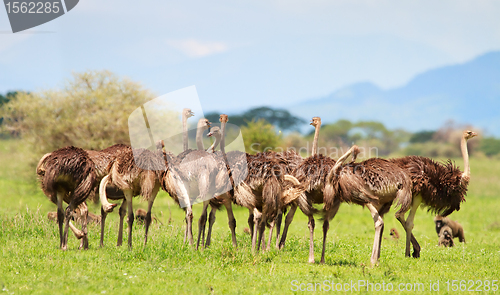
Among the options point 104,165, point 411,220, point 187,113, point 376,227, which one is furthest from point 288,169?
point 104,165

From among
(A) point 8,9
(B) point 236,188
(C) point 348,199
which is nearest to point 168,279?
(B) point 236,188

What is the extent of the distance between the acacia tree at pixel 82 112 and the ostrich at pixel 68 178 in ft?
31.7

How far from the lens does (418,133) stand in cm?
7862

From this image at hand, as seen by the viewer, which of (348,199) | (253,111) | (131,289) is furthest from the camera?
(253,111)

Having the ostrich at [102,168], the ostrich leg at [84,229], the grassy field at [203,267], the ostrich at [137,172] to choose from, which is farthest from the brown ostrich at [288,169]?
the ostrich leg at [84,229]

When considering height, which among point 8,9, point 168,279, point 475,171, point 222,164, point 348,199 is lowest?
point 475,171

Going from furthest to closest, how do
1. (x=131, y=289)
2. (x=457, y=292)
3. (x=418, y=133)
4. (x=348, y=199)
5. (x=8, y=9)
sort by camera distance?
(x=418, y=133) → (x=8, y=9) → (x=348, y=199) → (x=457, y=292) → (x=131, y=289)

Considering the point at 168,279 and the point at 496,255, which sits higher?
the point at 168,279

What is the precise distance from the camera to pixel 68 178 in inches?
374

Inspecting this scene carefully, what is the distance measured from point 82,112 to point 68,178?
1170 centimetres

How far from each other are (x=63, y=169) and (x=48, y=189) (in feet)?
1.64

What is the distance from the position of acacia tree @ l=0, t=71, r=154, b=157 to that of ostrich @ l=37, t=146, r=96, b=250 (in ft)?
31.7

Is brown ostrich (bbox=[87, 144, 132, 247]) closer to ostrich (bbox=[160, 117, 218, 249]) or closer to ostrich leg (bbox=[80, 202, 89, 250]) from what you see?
ostrich leg (bbox=[80, 202, 89, 250])

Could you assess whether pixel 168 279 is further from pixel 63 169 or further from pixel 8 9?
pixel 8 9
